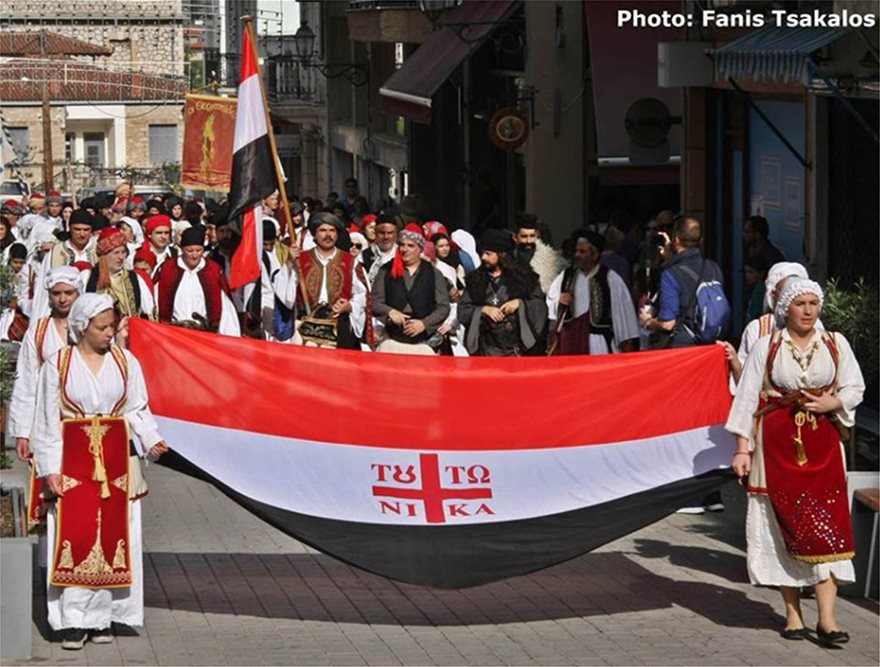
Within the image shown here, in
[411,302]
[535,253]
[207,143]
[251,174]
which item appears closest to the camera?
[251,174]

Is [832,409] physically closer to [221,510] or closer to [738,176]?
[221,510]

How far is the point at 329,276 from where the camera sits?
14.8 m

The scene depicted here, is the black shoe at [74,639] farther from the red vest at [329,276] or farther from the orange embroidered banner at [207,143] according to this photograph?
the orange embroidered banner at [207,143]

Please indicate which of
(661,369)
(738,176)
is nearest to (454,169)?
(738,176)

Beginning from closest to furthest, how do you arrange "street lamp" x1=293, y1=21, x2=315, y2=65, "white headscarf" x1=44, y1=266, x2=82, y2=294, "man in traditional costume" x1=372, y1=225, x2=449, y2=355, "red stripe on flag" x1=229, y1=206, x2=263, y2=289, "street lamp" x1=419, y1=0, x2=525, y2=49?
"white headscarf" x1=44, y1=266, x2=82, y2=294 < "man in traditional costume" x1=372, y1=225, x2=449, y2=355 < "red stripe on flag" x1=229, y1=206, x2=263, y2=289 < "street lamp" x1=419, y1=0, x2=525, y2=49 < "street lamp" x1=293, y1=21, x2=315, y2=65

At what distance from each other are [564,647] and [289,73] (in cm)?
3911

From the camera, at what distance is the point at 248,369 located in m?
10.1

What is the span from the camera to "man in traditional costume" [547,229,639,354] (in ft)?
43.8

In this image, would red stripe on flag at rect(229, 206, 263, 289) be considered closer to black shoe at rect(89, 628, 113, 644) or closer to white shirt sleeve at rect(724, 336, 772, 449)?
black shoe at rect(89, 628, 113, 644)

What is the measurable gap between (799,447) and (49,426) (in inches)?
135

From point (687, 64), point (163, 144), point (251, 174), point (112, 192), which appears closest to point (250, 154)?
point (251, 174)

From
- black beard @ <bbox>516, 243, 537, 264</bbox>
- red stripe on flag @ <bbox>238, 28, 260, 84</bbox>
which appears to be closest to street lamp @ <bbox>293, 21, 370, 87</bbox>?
black beard @ <bbox>516, 243, 537, 264</bbox>

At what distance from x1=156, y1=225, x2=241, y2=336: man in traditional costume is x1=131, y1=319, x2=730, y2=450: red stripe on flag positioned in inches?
168

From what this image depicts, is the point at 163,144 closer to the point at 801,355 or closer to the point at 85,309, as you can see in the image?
the point at 85,309
